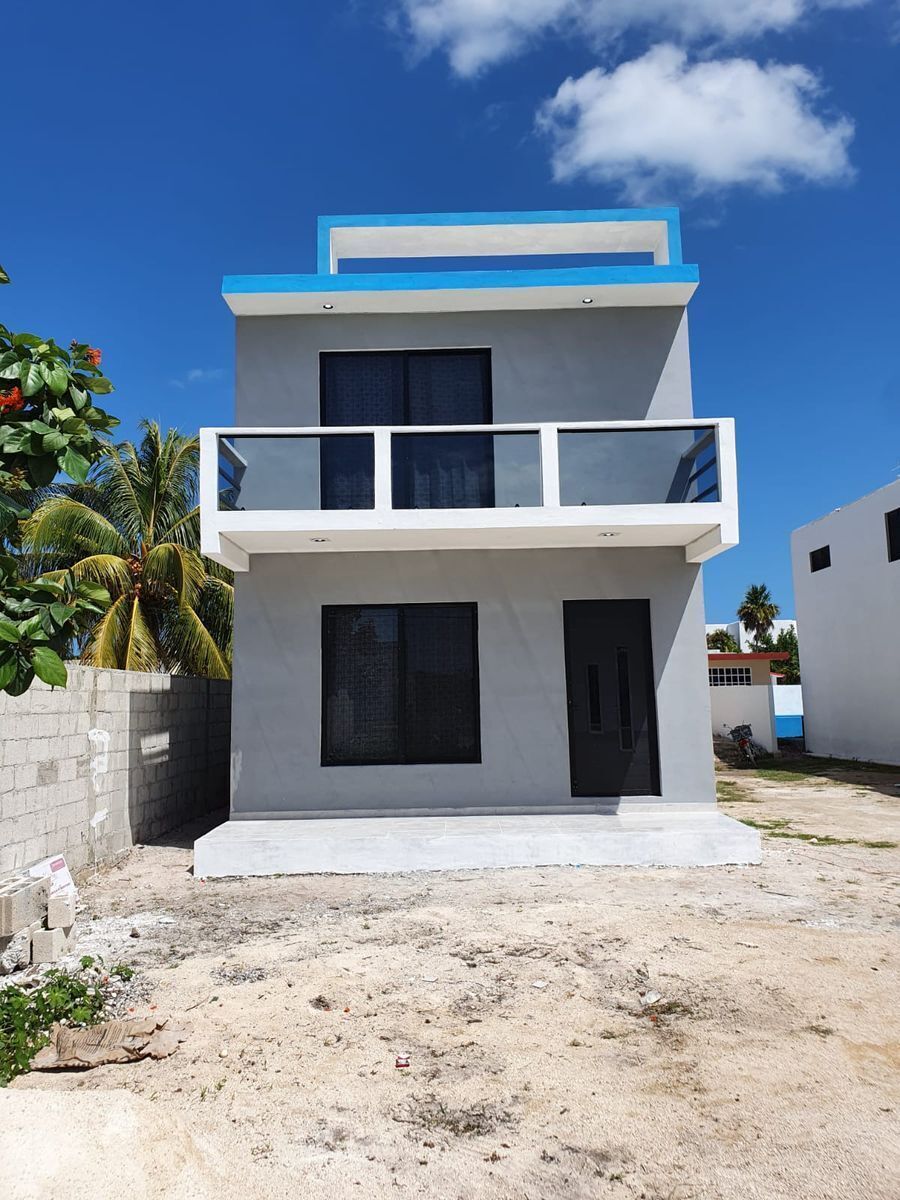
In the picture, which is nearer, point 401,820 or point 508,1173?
point 508,1173

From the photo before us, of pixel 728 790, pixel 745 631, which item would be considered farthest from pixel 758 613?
pixel 728 790

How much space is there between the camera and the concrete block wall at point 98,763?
6883 millimetres

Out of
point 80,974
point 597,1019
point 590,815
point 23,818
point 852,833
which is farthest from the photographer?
point 852,833

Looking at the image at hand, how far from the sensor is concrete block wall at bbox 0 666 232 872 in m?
6.88

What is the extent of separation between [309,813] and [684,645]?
4862mm

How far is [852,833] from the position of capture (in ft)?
33.1

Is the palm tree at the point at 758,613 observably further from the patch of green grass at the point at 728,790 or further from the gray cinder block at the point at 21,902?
the gray cinder block at the point at 21,902

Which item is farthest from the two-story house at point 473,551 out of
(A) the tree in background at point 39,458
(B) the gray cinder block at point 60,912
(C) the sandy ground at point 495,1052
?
(A) the tree in background at point 39,458

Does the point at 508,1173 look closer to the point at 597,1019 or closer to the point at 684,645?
the point at 597,1019

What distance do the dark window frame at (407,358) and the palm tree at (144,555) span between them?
760cm

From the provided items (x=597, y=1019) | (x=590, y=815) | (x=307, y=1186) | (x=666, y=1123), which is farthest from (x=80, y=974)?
(x=590, y=815)

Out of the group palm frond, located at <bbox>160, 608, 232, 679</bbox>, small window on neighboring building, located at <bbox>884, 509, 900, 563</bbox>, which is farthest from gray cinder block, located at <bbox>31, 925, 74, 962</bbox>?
small window on neighboring building, located at <bbox>884, 509, 900, 563</bbox>

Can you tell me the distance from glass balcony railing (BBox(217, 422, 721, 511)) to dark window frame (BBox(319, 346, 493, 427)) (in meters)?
1.37

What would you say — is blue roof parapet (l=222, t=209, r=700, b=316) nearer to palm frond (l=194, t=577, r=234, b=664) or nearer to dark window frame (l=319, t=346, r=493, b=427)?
dark window frame (l=319, t=346, r=493, b=427)
